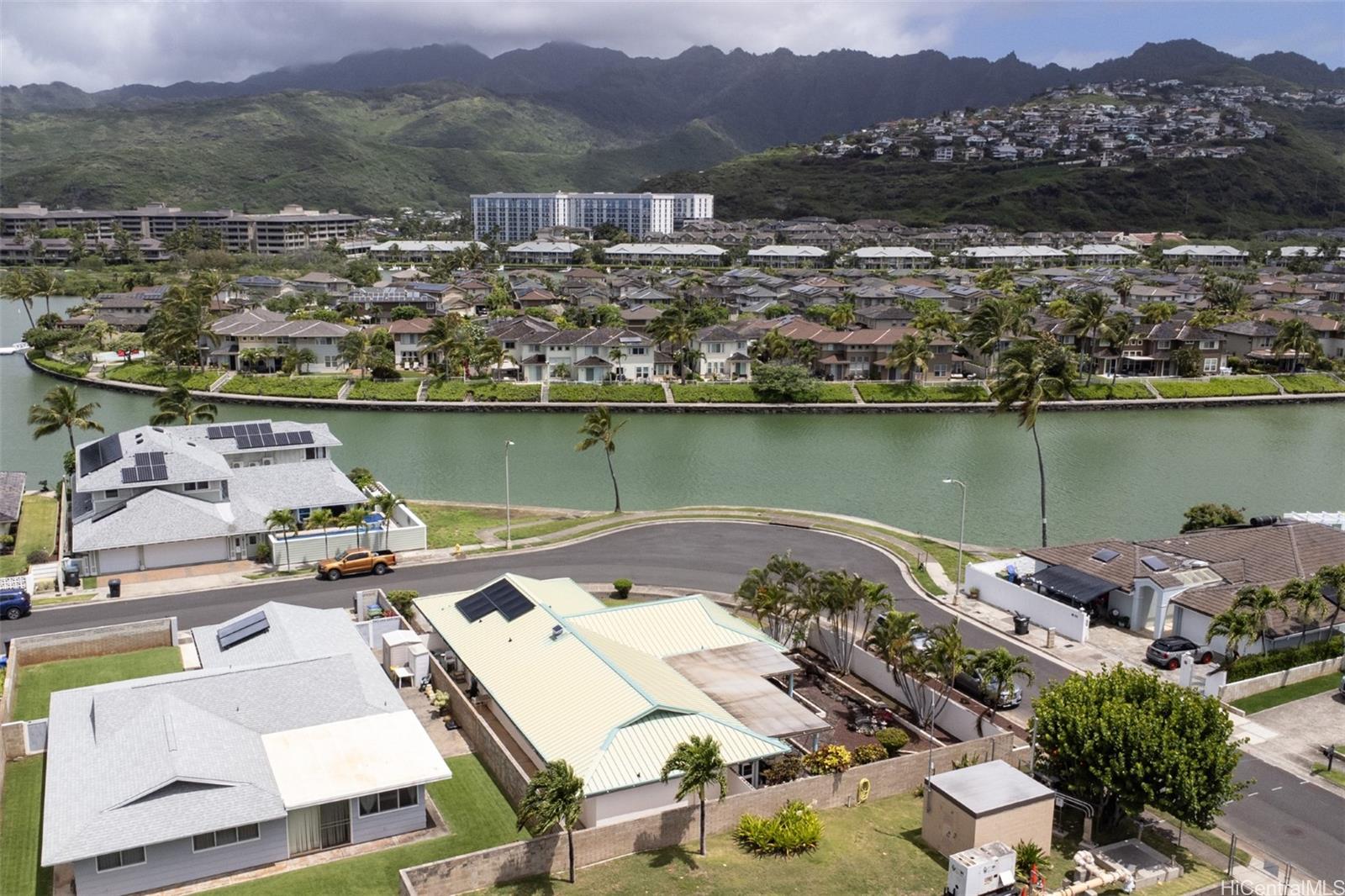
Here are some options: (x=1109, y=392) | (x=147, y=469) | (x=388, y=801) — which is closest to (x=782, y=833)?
(x=388, y=801)

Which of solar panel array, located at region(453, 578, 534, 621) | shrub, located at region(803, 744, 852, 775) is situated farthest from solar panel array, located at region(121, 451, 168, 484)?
shrub, located at region(803, 744, 852, 775)

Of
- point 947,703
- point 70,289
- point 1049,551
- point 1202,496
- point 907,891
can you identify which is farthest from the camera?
point 70,289

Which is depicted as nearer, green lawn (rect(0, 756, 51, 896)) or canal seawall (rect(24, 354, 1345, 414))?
green lawn (rect(0, 756, 51, 896))

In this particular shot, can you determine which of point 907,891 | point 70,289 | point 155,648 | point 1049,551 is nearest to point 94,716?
point 155,648

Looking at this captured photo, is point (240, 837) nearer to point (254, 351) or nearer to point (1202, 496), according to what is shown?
point (1202, 496)

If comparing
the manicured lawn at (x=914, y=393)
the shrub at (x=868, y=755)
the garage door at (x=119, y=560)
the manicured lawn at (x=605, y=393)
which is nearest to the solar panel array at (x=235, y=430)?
the garage door at (x=119, y=560)

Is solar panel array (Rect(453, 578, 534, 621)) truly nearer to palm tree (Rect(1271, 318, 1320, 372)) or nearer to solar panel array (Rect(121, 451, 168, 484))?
solar panel array (Rect(121, 451, 168, 484))

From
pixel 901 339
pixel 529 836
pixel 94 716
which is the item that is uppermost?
pixel 901 339
